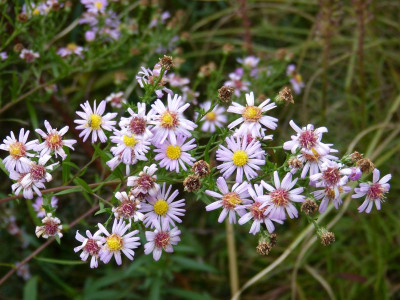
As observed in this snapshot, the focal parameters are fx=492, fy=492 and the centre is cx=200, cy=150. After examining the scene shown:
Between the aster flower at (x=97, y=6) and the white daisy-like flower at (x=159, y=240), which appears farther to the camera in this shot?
the aster flower at (x=97, y=6)

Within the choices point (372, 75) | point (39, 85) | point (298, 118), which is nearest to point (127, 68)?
point (39, 85)

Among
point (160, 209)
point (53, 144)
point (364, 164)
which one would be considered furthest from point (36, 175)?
point (364, 164)

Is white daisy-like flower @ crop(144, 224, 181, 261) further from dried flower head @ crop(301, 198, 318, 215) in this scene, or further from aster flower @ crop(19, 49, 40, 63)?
aster flower @ crop(19, 49, 40, 63)

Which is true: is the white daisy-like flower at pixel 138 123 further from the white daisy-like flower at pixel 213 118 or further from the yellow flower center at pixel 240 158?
the white daisy-like flower at pixel 213 118

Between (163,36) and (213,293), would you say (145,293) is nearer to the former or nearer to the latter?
(213,293)

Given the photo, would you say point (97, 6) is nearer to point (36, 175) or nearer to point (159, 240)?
point (36, 175)

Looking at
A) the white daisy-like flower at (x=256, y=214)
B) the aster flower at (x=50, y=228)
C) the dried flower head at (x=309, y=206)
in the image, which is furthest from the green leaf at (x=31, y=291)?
the dried flower head at (x=309, y=206)
